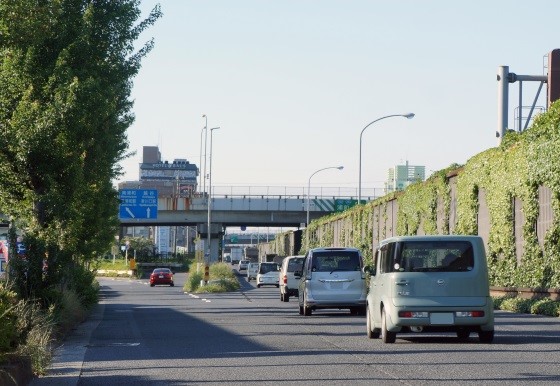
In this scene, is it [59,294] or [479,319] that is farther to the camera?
[59,294]

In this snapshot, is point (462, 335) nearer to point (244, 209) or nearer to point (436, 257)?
point (436, 257)

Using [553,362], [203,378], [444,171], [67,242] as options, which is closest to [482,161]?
[444,171]

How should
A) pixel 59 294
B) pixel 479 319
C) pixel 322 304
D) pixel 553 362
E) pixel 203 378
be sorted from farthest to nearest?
pixel 322 304 < pixel 59 294 < pixel 479 319 < pixel 553 362 < pixel 203 378

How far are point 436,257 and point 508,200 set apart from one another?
15.3m

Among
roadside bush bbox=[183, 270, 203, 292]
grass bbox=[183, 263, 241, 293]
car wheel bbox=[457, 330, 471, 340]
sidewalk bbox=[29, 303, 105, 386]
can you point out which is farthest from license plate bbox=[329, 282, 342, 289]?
roadside bush bbox=[183, 270, 203, 292]

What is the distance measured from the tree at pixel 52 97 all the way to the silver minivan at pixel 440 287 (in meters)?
8.47

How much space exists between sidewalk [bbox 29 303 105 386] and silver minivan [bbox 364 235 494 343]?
529cm

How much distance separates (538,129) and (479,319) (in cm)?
1257

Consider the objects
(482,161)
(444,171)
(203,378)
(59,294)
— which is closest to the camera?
(203,378)

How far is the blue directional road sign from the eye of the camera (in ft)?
214

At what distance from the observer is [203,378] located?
46.0 feet

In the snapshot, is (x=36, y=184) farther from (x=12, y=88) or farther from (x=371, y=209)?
(x=371, y=209)

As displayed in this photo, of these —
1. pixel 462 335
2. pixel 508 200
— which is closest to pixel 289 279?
pixel 508 200

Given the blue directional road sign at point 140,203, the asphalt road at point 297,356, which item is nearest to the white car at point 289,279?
the asphalt road at point 297,356
